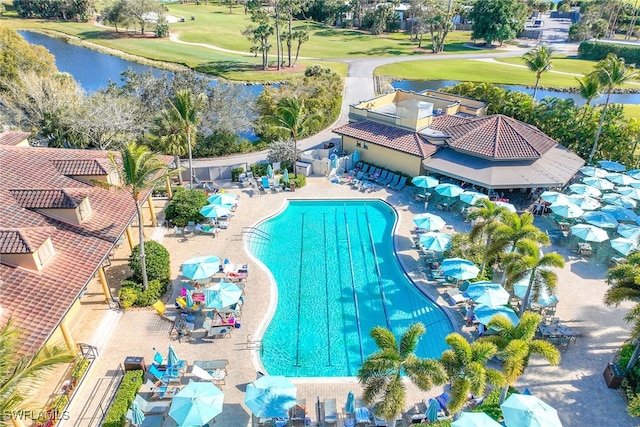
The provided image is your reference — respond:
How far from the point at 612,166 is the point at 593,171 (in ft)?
8.12

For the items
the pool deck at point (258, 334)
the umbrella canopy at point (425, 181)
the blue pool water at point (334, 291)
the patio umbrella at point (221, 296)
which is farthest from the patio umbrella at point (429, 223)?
the patio umbrella at point (221, 296)

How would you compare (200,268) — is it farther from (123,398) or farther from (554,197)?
(554,197)

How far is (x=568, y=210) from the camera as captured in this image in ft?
93.0

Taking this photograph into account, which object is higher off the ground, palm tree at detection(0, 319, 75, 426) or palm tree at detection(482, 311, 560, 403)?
palm tree at detection(0, 319, 75, 426)

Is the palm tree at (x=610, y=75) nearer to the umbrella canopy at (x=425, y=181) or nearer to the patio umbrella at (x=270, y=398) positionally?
the umbrella canopy at (x=425, y=181)

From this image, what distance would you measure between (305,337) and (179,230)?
41.2 ft

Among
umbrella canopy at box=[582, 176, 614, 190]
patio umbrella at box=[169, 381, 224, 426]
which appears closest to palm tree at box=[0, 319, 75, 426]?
patio umbrella at box=[169, 381, 224, 426]

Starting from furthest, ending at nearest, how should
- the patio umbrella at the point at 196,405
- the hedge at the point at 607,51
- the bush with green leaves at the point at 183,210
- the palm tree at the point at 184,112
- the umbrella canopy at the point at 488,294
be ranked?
the hedge at the point at 607,51, the palm tree at the point at 184,112, the bush with green leaves at the point at 183,210, the umbrella canopy at the point at 488,294, the patio umbrella at the point at 196,405

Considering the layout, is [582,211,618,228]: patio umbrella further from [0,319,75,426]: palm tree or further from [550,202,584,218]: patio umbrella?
[0,319,75,426]: palm tree

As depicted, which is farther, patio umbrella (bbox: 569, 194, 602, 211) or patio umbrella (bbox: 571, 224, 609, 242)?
patio umbrella (bbox: 569, 194, 602, 211)

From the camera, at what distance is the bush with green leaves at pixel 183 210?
29078mm

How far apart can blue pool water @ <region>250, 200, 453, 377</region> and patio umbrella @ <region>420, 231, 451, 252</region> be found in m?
2.20

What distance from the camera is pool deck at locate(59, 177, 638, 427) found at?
58.2 feet

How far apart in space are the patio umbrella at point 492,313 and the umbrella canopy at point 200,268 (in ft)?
45.3
